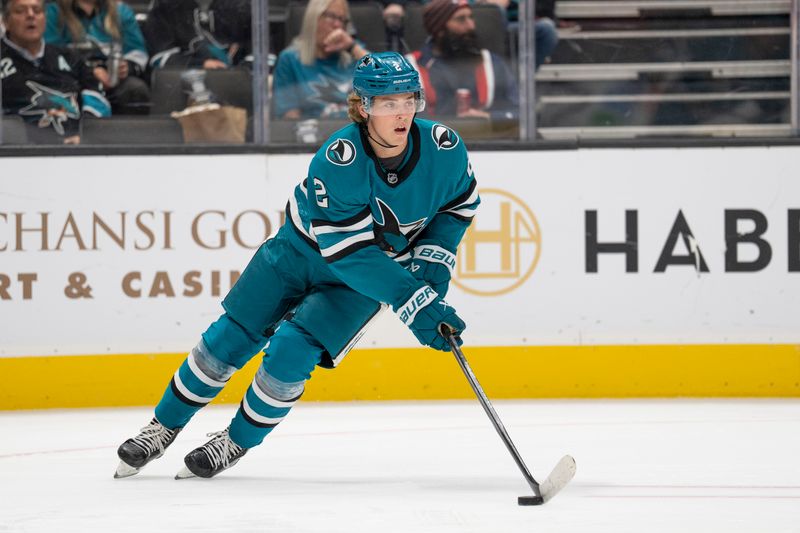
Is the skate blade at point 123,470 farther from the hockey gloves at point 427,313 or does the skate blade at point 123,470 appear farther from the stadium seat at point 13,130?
the stadium seat at point 13,130

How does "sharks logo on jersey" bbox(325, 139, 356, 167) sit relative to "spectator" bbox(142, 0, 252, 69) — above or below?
below

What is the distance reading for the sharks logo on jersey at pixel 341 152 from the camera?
304 cm

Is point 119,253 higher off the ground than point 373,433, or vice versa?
point 119,253

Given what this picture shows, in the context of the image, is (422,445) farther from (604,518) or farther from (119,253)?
(119,253)

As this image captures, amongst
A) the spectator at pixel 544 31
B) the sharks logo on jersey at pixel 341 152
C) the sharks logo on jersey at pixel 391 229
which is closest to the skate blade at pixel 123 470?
the sharks logo on jersey at pixel 391 229

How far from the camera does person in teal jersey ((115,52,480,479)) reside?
3.03 meters

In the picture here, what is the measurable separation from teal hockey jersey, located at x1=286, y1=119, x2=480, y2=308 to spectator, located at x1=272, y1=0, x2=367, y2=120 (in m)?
2.09

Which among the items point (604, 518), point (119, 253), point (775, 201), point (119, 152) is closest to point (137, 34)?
point (119, 152)

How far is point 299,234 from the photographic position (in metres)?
3.29

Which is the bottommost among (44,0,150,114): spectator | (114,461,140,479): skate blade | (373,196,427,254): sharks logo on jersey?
(114,461,140,479): skate blade

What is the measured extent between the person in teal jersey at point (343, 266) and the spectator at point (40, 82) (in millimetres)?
2211

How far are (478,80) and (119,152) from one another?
148cm

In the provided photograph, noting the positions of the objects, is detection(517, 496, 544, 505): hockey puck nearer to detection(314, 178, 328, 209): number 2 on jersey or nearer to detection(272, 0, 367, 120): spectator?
detection(314, 178, 328, 209): number 2 on jersey

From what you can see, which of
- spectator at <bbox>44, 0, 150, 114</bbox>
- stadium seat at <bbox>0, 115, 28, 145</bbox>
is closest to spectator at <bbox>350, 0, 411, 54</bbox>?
spectator at <bbox>44, 0, 150, 114</bbox>
